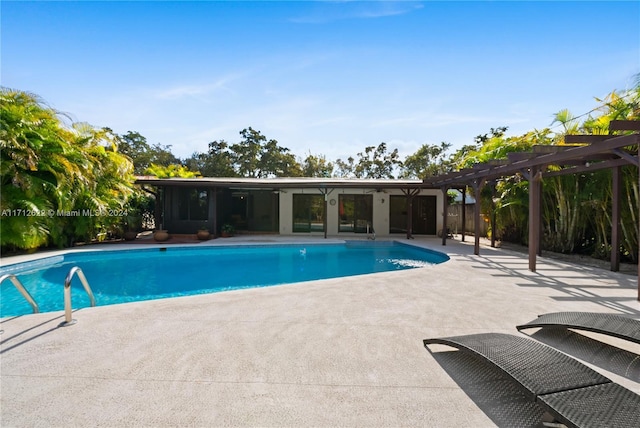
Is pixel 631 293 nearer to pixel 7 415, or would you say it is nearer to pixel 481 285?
pixel 481 285

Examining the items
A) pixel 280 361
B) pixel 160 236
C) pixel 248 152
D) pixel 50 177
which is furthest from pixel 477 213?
pixel 248 152

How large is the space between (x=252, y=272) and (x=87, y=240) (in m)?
7.86

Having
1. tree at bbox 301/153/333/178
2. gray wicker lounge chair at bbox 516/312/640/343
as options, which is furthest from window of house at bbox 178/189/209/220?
tree at bbox 301/153/333/178

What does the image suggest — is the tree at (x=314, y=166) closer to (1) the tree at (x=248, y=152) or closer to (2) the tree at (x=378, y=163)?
(1) the tree at (x=248, y=152)

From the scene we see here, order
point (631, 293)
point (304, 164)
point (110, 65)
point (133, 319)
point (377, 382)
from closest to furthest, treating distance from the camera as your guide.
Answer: point (377, 382) < point (133, 319) < point (631, 293) < point (110, 65) < point (304, 164)

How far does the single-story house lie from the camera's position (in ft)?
51.2

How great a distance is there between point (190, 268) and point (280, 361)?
25.1 feet

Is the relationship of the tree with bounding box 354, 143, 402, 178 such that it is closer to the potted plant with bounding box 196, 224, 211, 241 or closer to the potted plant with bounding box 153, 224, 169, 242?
the potted plant with bounding box 196, 224, 211, 241

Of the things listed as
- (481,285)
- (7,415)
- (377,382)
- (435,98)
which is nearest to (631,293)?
(481,285)

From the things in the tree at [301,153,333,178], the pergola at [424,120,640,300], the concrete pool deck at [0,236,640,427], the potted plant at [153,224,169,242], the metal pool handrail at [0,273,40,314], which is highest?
the tree at [301,153,333,178]

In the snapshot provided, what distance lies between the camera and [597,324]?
2.99 meters

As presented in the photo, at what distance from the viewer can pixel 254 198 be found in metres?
16.7

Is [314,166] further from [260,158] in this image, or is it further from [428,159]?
[428,159]

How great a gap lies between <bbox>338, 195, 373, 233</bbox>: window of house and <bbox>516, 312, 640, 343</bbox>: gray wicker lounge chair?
12.9m
